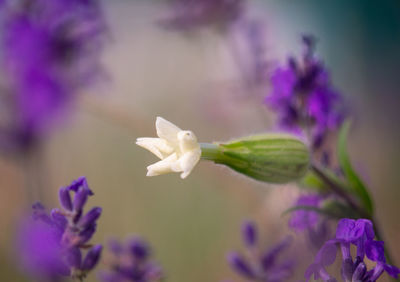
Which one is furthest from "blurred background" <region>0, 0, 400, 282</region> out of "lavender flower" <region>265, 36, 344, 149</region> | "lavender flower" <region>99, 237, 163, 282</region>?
"lavender flower" <region>99, 237, 163, 282</region>

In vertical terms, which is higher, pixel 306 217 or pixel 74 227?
pixel 74 227

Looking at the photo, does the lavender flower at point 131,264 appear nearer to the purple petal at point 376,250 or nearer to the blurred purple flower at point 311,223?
the blurred purple flower at point 311,223

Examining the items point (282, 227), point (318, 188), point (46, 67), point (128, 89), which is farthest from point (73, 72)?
point (128, 89)

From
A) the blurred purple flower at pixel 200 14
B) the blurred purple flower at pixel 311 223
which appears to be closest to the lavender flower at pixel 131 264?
the blurred purple flower at pixel 311 223

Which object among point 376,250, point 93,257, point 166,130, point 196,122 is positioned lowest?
point 376,250

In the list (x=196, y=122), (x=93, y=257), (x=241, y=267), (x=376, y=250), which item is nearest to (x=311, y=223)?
(x=241, y=267)

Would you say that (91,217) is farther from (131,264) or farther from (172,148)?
(131,264)

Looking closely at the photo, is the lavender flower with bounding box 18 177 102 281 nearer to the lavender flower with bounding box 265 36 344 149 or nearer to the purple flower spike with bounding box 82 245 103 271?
the purple flower spike with bounding box 82 245 103 271

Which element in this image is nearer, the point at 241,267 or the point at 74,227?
the point at 74,227
